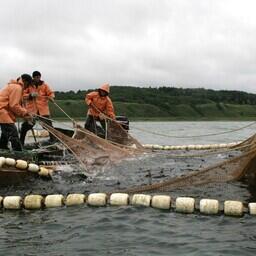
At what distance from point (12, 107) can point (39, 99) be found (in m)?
4.08

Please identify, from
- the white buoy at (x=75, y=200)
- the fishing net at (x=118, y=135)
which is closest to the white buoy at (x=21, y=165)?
the white buoy at (x=75, y=200)

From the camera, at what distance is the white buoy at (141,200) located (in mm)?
10938

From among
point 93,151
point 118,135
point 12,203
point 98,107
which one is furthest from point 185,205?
point 98,107

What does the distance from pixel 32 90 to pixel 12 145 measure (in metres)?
3.83

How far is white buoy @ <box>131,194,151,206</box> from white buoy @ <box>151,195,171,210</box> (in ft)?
0.44

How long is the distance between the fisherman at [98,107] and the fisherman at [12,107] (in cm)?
497

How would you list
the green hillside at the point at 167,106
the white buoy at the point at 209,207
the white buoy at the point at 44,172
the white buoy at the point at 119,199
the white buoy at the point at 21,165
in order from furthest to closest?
the green hillside at the point at 167,106 → the white buoy at the point at 44,172 → the white buoy at the point at 21,165 → the white buoy at the point at 119,199 → the white buoy at the point at 209,207

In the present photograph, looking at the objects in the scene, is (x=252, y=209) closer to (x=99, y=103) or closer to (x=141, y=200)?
(x=141, y=200)

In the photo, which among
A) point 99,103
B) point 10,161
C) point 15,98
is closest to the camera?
point 10,161

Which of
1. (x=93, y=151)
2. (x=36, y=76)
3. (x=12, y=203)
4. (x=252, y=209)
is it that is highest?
(x=36, y=76)

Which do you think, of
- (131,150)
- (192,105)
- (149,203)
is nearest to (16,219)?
(149,203)

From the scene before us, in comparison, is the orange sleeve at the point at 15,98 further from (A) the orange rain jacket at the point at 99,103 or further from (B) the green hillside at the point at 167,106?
(B) the green hillside at the point at 167,106

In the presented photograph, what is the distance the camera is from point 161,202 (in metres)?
10.8

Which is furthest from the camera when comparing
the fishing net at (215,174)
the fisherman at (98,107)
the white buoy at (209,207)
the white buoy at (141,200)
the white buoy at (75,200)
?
the fisherman at (98,107)
